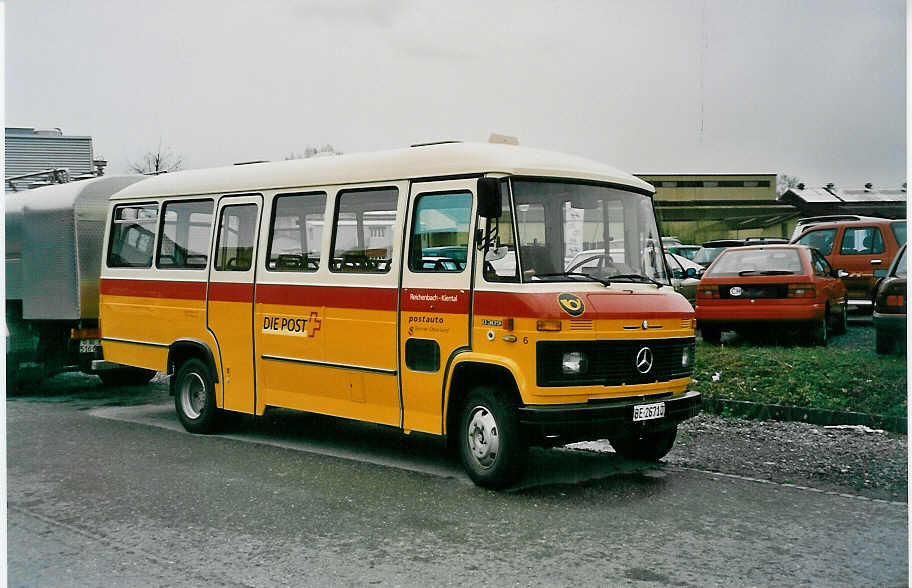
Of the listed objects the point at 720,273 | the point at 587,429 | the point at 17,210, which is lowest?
the point at 587,429

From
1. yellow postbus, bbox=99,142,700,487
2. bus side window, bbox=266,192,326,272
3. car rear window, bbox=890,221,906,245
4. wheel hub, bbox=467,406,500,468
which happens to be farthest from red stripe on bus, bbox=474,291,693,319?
car rear window, bbox=890,221,906,245

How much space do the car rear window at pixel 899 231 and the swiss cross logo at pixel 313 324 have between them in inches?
430

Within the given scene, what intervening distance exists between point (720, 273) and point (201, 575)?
10066 mm

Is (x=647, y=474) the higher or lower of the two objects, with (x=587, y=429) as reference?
lower

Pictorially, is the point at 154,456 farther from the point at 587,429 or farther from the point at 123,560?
the point at 587,429

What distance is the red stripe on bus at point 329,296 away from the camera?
26.0 feet

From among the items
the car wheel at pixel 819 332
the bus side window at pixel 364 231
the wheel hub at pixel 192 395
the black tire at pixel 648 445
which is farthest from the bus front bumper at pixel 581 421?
the car wheel at pixel 819 332

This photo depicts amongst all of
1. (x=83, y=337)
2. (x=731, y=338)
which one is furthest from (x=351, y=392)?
(x=731, y=338)

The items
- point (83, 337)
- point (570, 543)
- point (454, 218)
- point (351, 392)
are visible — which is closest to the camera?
point (570, 543)

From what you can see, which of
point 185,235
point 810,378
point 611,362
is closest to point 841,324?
point 810,378

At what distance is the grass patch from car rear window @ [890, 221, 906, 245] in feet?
11.8

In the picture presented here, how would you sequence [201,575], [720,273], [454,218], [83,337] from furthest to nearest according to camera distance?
[720,273] < [83,337] < [454,218] < [201,575]

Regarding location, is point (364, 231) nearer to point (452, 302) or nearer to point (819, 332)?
point (452, 302)

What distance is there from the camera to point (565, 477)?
7676mm
